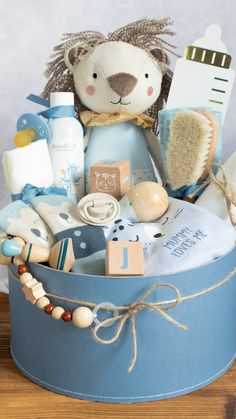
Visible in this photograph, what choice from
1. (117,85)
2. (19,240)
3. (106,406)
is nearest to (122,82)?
(117,85)

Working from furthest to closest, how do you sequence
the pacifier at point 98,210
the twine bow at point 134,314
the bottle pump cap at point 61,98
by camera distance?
the bottle pump cap at point 61,98 < the pacifier at point 98,210 < the twine bow at point 134,314

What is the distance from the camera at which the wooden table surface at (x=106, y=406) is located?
2.91 ft

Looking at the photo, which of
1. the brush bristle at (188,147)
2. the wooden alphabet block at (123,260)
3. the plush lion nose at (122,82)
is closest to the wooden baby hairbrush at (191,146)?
the brush bristle at (188,147)

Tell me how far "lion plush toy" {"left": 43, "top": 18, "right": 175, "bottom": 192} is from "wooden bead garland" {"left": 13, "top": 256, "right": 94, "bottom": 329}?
10.7 inches

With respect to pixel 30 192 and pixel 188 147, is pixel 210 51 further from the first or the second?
pixel 30 192

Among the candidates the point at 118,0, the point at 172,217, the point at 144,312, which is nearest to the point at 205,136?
the point at 172,217

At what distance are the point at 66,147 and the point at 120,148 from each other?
102 millimetres

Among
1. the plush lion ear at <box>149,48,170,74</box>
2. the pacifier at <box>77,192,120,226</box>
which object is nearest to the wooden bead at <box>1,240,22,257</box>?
the pacifier at <box>77,192,120,226</box>

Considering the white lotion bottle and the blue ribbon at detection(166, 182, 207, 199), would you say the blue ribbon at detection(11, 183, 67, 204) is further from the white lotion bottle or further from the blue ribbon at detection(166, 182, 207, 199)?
the blue ribbon at detection(166, 182, 207, 199)

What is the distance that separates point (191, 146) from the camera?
1040 mm

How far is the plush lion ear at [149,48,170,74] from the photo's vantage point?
1.17m

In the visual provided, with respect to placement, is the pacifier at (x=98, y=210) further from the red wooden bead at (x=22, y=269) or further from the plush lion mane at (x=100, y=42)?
the plush lion mane at (x=100, y=42)

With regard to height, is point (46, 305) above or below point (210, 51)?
below

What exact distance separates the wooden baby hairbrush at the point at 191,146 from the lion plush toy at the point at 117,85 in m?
0.10
